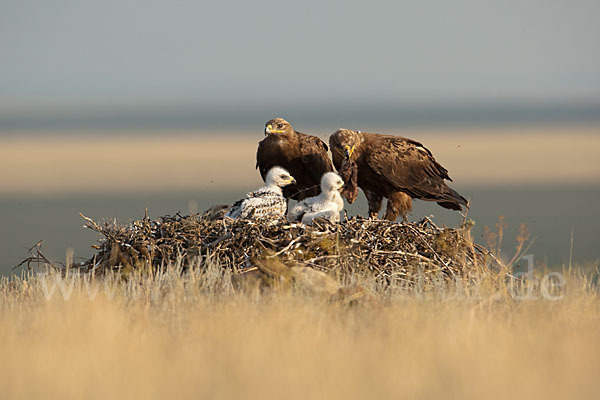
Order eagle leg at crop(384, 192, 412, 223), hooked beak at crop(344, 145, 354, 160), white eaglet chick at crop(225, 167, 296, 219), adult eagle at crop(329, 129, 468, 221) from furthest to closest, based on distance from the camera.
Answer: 1. eagle leg at crop(384, 192, 412, 223)
2. adult eagle at crop(329, 129, 468, 221)
3. hooked beak at crop(344, 145, 354, 160)
4. white eaglet chick at crop(225, 167, 296, 219)

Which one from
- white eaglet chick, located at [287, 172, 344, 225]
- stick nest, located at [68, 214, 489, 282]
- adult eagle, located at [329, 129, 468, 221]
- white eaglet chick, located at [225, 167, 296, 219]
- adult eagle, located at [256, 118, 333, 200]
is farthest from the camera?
adult eagle, located at [256, 118, 333, 200]

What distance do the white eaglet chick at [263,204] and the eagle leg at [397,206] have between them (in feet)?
5.90

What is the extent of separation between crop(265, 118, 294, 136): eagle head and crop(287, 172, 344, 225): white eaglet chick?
6.21ft

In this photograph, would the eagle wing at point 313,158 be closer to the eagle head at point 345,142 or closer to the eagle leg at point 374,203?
the eagle head at point 345,142

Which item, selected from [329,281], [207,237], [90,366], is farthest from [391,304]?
[90,366]

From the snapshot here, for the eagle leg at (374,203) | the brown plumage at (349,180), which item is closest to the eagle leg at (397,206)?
the eagle leg at (374,203)

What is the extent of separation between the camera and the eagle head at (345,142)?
11.5 meters

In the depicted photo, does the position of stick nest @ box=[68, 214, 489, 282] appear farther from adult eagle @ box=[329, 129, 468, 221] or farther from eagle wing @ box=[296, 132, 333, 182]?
eagle wing @ box=[296, 132, 333, 182]

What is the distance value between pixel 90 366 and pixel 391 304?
3.04m

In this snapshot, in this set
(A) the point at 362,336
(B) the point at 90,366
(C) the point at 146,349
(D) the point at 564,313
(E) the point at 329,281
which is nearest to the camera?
(B) the point at 90,366

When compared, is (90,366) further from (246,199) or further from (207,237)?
(246,199)

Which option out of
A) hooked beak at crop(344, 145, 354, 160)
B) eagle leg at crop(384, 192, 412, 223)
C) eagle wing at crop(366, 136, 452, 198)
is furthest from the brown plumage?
eagle leg at crop(384, 192, 412, 223)

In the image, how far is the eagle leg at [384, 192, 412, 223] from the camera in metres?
12.1

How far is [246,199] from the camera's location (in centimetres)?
1045
